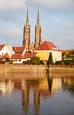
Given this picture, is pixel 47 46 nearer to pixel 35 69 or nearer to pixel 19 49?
pixel 19 49

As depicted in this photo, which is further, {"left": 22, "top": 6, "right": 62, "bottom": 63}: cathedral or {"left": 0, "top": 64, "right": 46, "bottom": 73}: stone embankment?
{"left": 22, "top": 6, "right": 62, "bottom": 63}: cathedral

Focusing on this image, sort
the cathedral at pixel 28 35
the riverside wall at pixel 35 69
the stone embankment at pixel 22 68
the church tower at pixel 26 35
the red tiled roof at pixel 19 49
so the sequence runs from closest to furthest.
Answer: the stone embankment at pixel 22 68 < the riverside wall at pixel 35 69 < the red tiled roof at pixel 19 49 < the cathedral at pixel 28 35 < the church tower at pixel 26 35

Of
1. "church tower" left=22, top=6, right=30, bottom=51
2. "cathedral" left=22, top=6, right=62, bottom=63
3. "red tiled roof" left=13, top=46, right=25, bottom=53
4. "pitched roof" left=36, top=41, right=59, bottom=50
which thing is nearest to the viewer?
"red tiled roof" left=13, top=46, right=25, bottom=53

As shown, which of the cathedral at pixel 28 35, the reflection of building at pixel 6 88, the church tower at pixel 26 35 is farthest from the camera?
the church tower at pixel 26 35

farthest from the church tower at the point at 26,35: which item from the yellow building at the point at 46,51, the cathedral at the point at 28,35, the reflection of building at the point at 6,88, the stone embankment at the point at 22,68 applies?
the reflection of building at the point at 6,88

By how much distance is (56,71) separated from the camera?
310 ft

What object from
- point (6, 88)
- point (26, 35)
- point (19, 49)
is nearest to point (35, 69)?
point (19, 49)

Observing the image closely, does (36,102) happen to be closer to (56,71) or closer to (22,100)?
(22,100)

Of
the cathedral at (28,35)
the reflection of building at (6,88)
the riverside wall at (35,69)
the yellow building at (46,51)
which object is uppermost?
the cathedral at (28,35)

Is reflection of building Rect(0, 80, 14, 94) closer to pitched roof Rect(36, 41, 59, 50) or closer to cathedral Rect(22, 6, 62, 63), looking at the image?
cathedral Rect(22, 6, 62, 63)

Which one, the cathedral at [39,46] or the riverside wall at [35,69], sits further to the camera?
the cathedral at [39,46]

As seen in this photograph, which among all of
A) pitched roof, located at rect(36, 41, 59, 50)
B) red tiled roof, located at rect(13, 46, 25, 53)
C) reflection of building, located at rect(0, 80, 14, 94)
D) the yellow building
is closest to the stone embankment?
reflection of building, located at rect(0, 80, 14, 94)

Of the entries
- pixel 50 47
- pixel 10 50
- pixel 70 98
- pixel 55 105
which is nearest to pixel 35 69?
pixel 10 50

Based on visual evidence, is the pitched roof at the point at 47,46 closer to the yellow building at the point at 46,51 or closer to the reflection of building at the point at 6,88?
the yellow building at the point at 46,51
